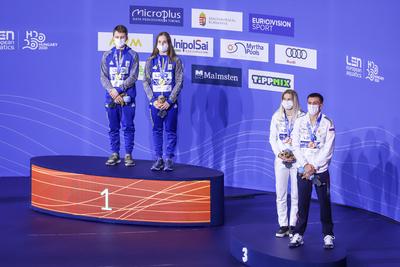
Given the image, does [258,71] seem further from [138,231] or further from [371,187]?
[138,231]

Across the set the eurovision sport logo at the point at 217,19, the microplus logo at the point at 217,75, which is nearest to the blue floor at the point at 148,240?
the microplus logo at the point at 217,75

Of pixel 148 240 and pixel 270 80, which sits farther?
pixel 270 80

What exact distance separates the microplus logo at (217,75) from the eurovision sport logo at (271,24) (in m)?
0.60

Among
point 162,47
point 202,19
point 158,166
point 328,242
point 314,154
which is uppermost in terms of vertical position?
point 202,19

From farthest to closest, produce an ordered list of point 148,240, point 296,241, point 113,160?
1. point 113,160
2. point 148,240
3. point 296,241

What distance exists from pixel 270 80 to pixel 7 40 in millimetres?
3507

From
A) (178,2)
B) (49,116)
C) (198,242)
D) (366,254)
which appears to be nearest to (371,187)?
(366,254)

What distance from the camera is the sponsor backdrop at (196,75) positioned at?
9.05 metres

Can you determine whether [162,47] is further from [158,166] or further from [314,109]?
[314,109]

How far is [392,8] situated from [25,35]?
188 inches

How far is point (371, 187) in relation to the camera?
8.53 meters

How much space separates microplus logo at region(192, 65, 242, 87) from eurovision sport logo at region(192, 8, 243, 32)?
52cm

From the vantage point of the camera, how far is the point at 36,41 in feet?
32.9

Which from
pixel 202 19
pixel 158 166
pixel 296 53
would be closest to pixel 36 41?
pixel 202 19
